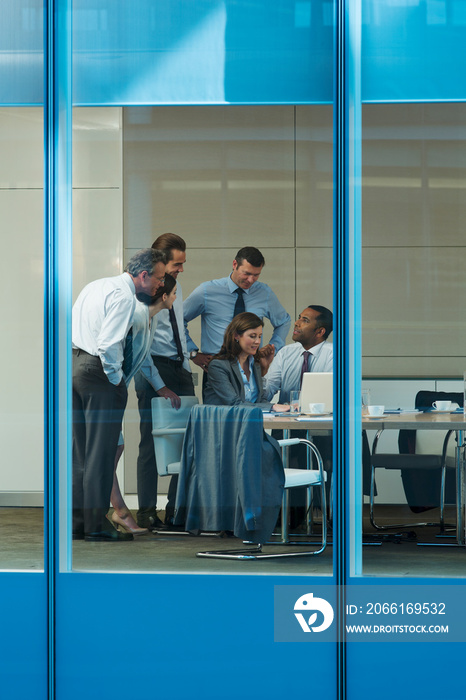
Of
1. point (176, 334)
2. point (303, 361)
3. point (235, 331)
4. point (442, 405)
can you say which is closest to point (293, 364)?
point (303, 361)

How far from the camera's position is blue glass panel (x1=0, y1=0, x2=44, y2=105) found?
13.0ft

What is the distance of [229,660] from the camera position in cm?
383

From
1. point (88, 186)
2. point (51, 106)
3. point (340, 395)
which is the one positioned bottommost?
point (340, 395)

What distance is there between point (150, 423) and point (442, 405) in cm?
131

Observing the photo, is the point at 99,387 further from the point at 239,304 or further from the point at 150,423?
the point at 239,304

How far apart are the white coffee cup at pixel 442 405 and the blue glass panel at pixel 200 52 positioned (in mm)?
1462

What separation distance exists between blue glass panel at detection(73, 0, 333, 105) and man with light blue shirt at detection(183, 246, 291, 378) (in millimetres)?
767

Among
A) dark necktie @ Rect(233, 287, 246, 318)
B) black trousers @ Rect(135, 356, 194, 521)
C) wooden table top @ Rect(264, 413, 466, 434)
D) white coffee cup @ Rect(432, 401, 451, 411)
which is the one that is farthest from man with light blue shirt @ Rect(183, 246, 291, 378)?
white coffee cup @ Rect(432, 401, 451, 411)

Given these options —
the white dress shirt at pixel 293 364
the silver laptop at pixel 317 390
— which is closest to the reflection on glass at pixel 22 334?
the white dress shirt at pixel 293 364

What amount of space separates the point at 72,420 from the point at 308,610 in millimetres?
1313

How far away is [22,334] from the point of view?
13.2ft

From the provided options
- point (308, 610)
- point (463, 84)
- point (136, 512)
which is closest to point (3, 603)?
point (136, 512)

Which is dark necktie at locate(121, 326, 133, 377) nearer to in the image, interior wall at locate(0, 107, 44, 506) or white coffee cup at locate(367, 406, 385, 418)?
interior wall at locate(0, 107, 44, 506)

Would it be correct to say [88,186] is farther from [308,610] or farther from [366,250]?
[308,610]
